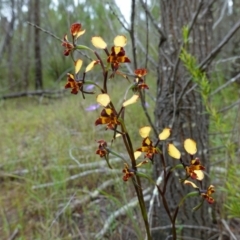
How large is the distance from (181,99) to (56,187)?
2.29ft

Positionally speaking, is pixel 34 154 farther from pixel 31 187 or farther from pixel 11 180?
pixel 31 187

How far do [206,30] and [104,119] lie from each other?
963 millimetres

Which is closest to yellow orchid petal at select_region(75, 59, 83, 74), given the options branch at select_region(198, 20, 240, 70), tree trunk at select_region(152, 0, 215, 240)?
branch at select_region(198, 20, 240, 70)

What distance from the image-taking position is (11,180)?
2035 millimetres

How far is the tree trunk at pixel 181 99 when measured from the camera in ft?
4.22

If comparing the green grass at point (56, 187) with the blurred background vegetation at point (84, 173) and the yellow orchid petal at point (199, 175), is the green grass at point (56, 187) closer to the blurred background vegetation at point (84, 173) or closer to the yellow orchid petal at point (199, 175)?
the blurred background vegetation at point (84, 173)

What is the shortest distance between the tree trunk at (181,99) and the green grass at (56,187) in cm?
19

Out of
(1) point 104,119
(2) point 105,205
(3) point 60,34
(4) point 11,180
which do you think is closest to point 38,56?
(3) point 60,34

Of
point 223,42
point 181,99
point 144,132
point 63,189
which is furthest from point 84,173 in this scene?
point 144,132

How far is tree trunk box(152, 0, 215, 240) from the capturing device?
1.29 metres

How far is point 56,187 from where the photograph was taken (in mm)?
1621

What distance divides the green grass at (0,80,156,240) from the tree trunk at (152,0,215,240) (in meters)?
0.19

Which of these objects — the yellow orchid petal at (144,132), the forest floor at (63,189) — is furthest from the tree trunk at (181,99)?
the yellow orchid petal at (144,132)

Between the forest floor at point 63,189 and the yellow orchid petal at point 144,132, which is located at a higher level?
the yellow orchid petal at point 144,132
